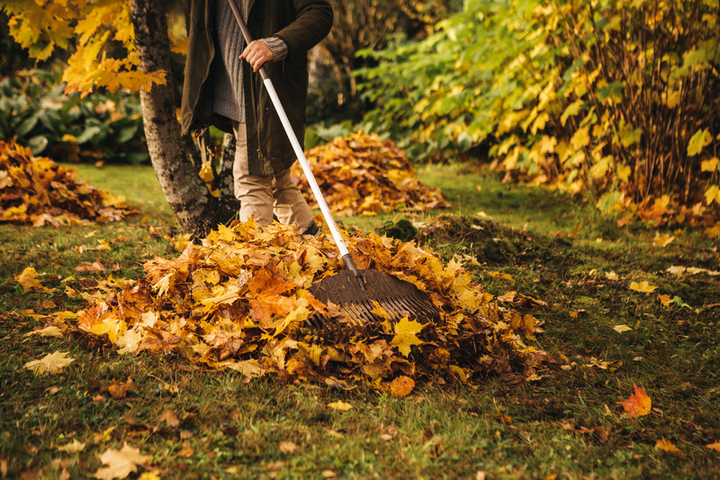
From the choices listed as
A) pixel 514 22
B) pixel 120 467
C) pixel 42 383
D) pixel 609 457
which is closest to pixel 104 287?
pixel 42 383

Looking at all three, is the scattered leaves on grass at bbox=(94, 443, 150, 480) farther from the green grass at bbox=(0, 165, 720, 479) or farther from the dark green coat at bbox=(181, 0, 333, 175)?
the dark green coat at bbox=(181, 0, 333, 175)

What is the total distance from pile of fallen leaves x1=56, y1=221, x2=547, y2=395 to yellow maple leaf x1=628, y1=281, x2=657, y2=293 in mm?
962

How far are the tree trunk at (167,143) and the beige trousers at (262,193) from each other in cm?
49

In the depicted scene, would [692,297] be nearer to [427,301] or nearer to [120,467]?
[427,301]

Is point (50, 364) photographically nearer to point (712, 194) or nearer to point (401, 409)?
point (401, 409)

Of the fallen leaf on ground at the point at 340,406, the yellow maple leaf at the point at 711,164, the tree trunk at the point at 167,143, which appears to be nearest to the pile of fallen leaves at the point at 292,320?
the fallen leaf on ground at the point at 340,406

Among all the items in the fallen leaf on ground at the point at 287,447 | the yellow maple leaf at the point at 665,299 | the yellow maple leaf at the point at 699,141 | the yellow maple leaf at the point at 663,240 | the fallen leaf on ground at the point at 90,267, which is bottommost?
the yellow maple leaf at the point at 663,240

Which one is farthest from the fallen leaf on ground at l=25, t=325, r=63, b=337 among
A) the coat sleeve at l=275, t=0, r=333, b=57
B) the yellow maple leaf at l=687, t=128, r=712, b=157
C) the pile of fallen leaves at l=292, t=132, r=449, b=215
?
the yellow maple leaf at l=687, t=128, r=712, b=157

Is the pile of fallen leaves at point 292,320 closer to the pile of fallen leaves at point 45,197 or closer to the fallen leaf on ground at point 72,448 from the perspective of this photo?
the fallen leaf on ground at point 72,448

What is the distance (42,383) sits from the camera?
5.99ft

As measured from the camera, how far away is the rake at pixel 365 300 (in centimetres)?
205

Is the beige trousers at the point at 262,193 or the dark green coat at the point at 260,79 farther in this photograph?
the beige trousers at the point at 262,193

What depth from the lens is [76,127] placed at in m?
7.22

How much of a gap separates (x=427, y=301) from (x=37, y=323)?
1.71m
